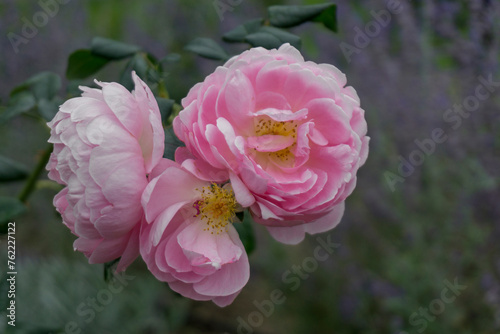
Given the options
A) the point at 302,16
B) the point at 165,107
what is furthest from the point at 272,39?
the point at 165,107

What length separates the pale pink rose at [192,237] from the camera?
540 millimetres

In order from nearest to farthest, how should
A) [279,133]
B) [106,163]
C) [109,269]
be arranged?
1. [106,163]
2. [279,133]
3. [109,269]

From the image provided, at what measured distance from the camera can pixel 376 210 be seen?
7.41 ft

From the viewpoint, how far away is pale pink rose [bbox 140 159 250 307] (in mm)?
540

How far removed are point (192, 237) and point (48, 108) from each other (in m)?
0.49

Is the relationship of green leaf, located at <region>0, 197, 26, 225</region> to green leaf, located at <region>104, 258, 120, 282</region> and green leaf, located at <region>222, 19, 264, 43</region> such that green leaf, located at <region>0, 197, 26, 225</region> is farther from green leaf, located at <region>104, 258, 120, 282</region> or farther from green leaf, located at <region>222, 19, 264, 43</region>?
green leaf, located at <region>222, 19, 264, 43</region>

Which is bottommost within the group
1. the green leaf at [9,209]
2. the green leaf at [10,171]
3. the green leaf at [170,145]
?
the green leaf at [9,209]

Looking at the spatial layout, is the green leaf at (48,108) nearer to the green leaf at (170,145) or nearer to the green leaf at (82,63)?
the green leaf at (82,63)

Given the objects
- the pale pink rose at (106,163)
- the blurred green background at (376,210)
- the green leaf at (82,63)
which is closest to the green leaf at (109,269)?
the pale pink rose at (106,163)

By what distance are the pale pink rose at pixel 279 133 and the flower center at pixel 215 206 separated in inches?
1.0

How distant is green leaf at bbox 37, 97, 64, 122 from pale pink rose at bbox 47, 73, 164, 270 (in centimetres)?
33

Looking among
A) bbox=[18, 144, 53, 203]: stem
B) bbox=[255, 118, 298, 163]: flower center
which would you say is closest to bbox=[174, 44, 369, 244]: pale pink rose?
bbox=[255, 118, 298, 163]: flower center

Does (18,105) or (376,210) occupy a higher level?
(18,105)

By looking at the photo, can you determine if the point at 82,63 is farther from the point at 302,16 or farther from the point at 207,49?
the point at 302,16
